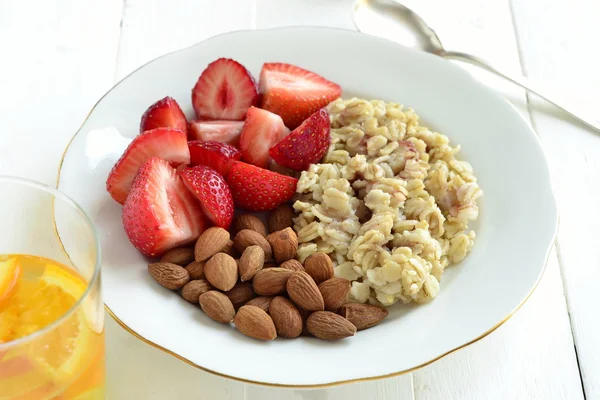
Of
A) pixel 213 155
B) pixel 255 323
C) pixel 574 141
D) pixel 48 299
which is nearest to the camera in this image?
pixel 48 299

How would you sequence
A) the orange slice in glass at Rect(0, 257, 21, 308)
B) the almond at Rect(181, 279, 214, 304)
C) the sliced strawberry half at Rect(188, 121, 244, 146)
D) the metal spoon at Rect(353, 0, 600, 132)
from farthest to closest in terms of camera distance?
the metal spoon at Rect(353, 0, 600, 132) < the sliced strawberry half at Rect(188, 121, 244, 146) < the almond at Rect(181, 279, 214, 304) < the orange slice in glass at Rect(0, 257, 21, 308)

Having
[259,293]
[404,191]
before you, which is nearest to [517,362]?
[404,191]

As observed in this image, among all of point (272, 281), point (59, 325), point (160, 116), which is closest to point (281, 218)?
point (272, 281)

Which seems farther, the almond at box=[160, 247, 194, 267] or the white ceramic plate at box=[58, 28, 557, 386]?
the almond at box=[160, 247, 194, 267]

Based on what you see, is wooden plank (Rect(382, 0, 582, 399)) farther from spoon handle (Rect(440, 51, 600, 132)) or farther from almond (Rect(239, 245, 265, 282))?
spoon handle (Rect(440, 51, 600, 132))

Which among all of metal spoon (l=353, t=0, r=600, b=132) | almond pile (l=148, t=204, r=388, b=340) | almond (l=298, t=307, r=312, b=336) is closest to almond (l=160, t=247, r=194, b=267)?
almond pile (l=148, t=204, r=388, b=340)

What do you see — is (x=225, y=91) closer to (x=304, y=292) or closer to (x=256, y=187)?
(x=256, y=187)

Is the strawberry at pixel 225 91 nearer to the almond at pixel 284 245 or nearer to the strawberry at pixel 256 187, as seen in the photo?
the strawberry at pixel 256 187
